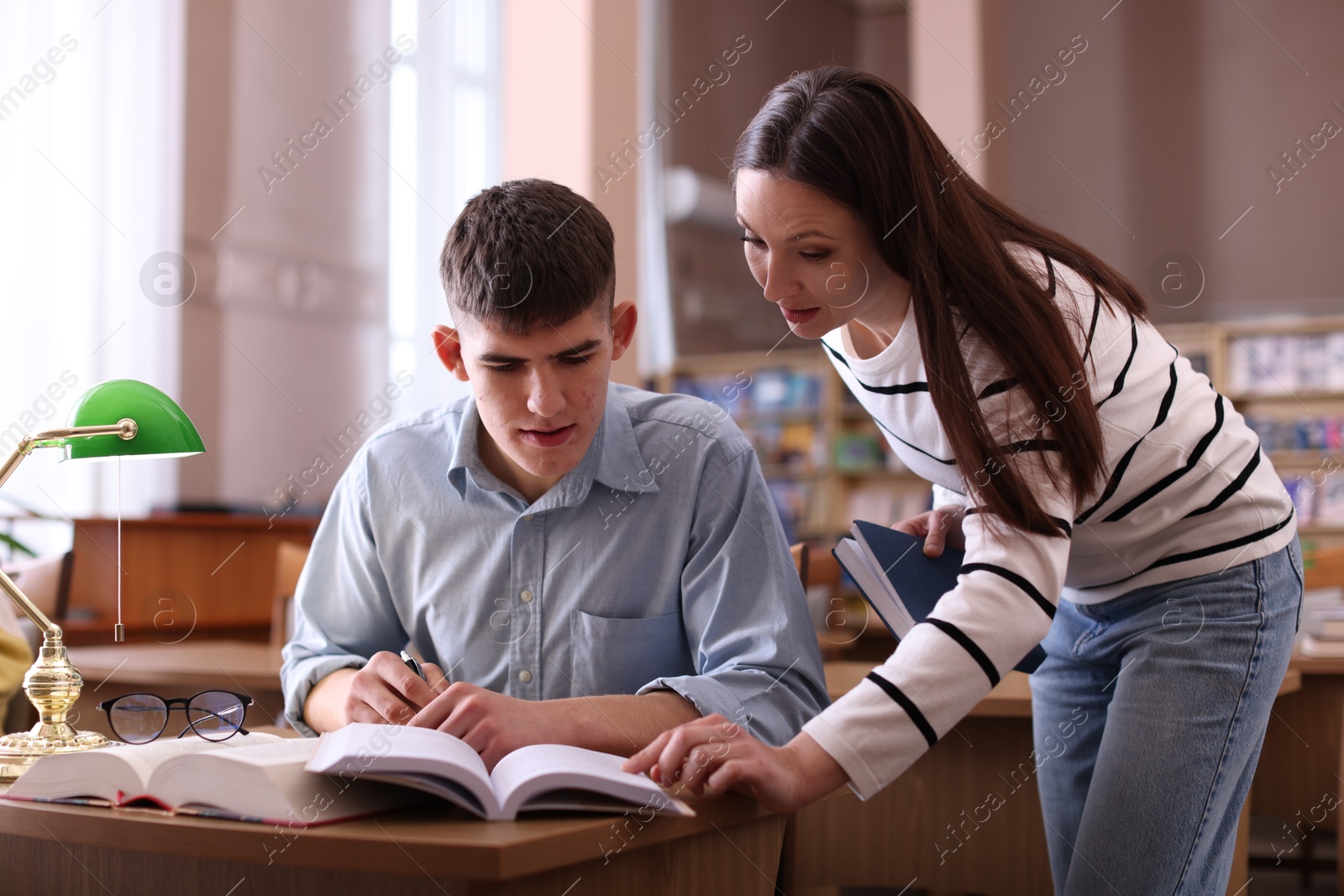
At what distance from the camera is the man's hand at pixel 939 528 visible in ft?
4.54

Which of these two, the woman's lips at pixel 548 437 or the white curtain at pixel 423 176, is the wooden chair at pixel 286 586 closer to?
the woman's lips at pixel 548 437

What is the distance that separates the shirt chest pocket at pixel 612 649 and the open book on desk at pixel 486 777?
1.53 feet

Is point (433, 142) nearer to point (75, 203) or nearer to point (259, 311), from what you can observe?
point (259, 311)

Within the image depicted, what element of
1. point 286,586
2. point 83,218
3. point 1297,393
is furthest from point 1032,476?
point 1297,393

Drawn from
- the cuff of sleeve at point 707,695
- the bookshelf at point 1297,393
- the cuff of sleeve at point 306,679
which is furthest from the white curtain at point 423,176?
the cuff of sleeve at point 707,695

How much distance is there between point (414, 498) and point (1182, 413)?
92 cm

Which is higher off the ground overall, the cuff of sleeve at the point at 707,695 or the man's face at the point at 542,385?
the man's face at the point at 542,385

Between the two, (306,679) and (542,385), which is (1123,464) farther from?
(306,679)

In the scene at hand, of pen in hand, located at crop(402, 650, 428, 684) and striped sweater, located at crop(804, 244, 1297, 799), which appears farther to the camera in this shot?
pen in hand, located at crop(402, 650, 428, 684)

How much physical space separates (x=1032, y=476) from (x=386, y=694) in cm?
Result: 67

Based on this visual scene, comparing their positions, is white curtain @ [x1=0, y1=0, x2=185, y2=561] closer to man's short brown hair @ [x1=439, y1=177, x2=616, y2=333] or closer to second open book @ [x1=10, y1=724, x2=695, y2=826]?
man's short brown hair @ [x1=439, y1=177, x2=616, y2=333]

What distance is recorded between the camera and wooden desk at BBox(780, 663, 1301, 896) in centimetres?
200

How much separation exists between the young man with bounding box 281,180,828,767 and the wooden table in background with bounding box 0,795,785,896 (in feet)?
0.78

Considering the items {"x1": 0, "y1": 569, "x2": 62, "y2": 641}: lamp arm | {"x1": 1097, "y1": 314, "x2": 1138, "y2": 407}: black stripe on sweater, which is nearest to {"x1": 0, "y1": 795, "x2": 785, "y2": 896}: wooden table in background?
{"x1": 0, "y1": 569, "x2": 62, "y2": 641}: lamp arm
